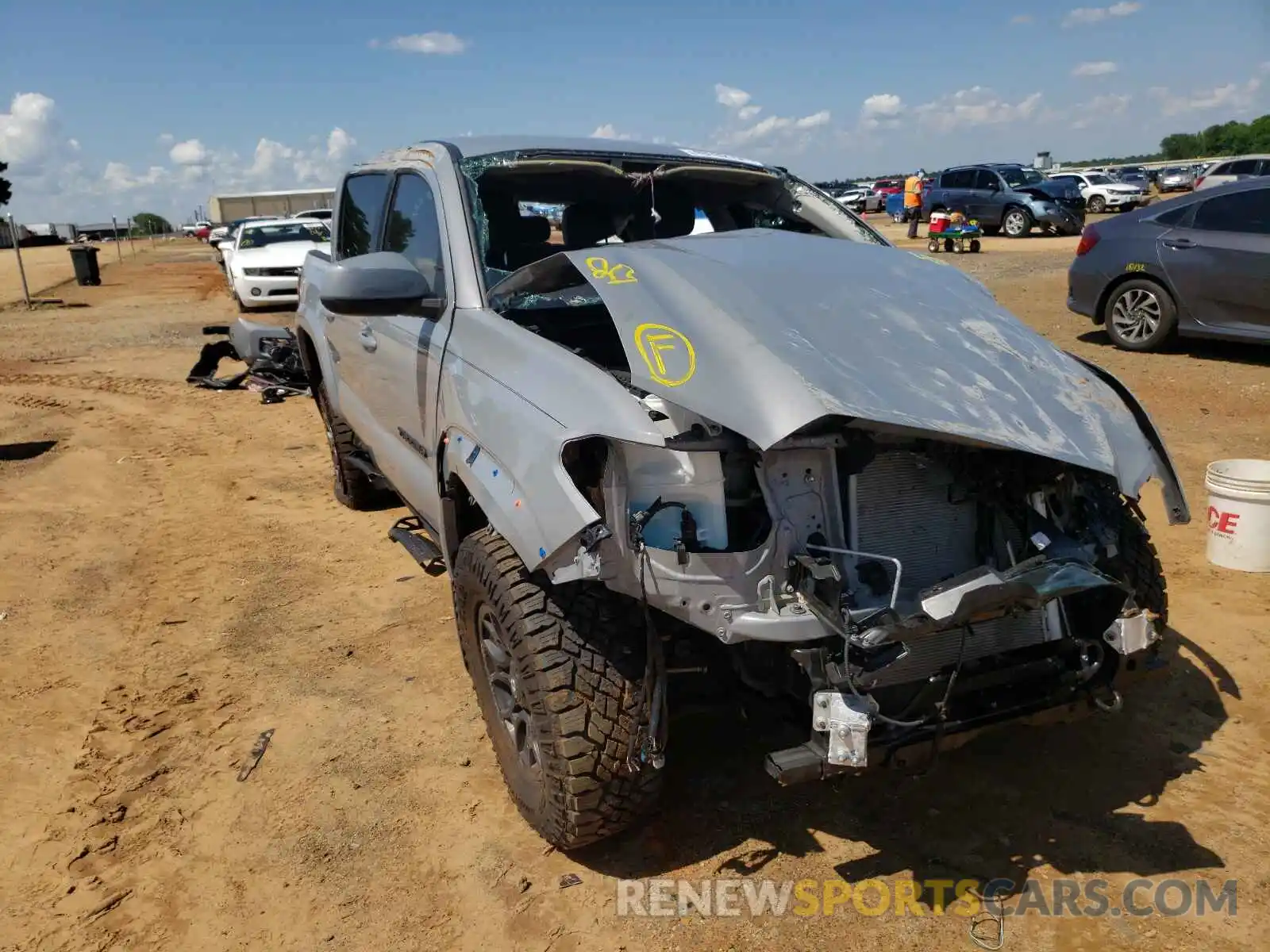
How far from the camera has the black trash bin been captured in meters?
23.8

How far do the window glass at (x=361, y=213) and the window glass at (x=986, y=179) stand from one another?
2197 cm

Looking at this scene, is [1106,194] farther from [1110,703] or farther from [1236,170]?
[1110,703]

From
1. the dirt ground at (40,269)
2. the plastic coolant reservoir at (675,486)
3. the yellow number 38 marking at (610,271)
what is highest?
the yellow number 38 marking at (610,271)

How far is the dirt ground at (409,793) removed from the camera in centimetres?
260

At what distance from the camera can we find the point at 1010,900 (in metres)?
2.61

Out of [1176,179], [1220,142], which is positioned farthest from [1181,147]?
[1176,179]

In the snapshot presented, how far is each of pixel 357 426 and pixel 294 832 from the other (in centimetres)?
228

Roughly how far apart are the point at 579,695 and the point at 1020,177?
25977mm

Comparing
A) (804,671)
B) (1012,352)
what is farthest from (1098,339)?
(804,671)

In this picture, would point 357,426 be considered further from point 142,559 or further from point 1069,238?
point 1069,238

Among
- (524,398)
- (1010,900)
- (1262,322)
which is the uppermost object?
(524,398)

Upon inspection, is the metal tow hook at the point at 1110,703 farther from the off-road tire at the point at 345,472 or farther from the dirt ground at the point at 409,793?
the off-road tire at the point at 345,472

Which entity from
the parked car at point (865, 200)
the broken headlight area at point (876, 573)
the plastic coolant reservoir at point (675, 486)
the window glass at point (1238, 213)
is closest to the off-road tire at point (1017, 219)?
the window glass at point (1238, 213)

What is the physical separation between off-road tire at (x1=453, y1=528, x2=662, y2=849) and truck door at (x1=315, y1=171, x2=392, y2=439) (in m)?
1.91
